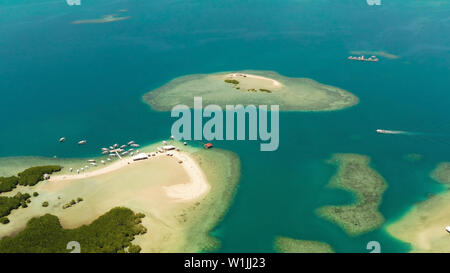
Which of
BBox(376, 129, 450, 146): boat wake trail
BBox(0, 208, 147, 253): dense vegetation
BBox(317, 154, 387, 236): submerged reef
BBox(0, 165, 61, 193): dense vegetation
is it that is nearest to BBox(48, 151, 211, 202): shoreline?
BBox(0, 165, 61, 193): dense vegetation

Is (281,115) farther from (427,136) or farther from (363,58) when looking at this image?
(363,58)

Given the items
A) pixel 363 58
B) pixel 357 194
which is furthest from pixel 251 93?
pixel 363 58

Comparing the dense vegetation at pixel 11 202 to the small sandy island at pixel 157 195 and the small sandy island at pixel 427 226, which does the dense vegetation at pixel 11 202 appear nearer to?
the small sandy island at pixel 157 195

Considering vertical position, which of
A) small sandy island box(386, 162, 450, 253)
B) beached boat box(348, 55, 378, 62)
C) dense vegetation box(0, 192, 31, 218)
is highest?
beached boat box(348, 55, 378, 62)

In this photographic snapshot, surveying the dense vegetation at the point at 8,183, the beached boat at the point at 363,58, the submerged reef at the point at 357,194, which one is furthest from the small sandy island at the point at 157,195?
the beached boat at the point at 363,58

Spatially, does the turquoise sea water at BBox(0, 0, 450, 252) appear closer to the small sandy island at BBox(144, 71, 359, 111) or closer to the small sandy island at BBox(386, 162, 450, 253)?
the small sandy island at BBox(386, 162, 450, 253)

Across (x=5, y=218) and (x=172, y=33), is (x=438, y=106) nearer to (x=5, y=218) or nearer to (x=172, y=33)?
(x=5, y=218)
